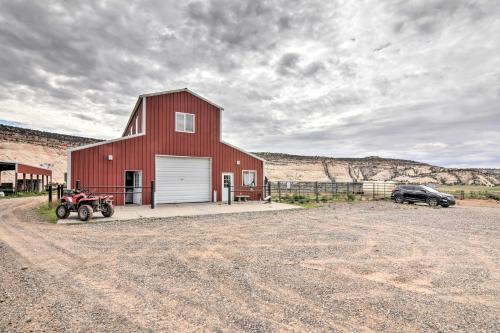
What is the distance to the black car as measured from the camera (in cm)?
2088

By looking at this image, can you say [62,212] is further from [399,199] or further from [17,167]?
[399,199]

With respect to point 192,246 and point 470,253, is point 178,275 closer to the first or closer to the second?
point 192,246

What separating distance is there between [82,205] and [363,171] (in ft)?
277

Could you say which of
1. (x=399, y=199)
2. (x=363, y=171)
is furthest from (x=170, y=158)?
(x=363, y=171)

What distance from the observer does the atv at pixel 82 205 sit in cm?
1172

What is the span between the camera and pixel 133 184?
18.7 m

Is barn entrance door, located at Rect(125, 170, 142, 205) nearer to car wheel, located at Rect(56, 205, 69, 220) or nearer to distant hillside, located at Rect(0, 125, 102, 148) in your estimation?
car wheel, located at Rect(56, 205, 69, 220)

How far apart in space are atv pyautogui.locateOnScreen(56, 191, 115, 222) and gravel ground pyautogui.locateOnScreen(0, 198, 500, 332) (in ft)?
7.23

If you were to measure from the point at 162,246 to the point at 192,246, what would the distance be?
0.75 meters

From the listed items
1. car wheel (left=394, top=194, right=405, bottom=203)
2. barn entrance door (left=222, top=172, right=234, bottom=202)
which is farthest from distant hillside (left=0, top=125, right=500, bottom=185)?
car wheel (left=394, top=194, right=405, bottom=203)

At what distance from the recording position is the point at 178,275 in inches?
213

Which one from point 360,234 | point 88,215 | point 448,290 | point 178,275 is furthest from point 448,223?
point 88,215

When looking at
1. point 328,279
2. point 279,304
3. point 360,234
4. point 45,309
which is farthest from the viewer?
point 360,234

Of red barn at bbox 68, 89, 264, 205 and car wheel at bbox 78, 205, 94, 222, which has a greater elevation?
red barn at bbox 68, 89, 264, 205
